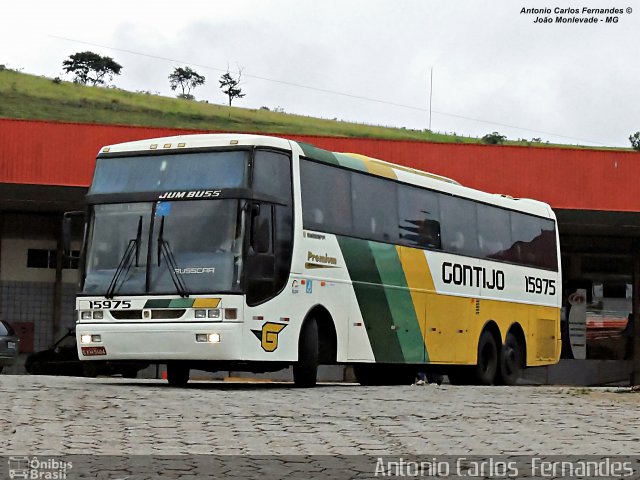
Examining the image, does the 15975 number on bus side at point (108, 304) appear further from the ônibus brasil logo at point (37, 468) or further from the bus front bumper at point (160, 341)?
the ônibus brasil logo at point (37, 468)

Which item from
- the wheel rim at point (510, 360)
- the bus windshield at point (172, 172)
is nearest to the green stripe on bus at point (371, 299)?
the bus windshield at point (172, 172)

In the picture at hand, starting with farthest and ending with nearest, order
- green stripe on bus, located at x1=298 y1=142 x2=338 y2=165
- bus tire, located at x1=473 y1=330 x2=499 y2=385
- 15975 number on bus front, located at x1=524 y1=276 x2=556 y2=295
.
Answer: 1. 15975 number on bus front, located at x1=524 y1=276 x2=556 y2=295
2. bus tire, located at x1=473 y1=330 x2=499 y2=385
3. green stripe on bus, located at x1=298 y1=142 x2=338 y2=165

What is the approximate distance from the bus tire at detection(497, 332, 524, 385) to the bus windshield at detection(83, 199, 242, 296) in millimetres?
8660

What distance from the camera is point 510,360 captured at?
79.7 ft

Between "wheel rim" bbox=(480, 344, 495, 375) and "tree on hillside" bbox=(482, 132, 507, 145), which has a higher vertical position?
"tree on hillside" bbox=(482, 132, 507, 145)

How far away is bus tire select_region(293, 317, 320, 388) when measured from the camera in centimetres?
1783

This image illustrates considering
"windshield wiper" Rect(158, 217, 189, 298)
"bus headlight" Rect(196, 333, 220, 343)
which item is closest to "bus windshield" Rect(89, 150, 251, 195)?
"windshield wiper" Rect(158, 217, 189, 298)

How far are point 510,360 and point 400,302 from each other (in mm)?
4595

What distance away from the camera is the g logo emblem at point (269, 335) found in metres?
16.9

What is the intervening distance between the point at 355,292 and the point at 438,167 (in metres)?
15.0

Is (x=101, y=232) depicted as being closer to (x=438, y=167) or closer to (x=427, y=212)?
(x=427, y=212)

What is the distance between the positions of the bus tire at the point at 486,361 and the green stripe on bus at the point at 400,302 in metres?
2.26

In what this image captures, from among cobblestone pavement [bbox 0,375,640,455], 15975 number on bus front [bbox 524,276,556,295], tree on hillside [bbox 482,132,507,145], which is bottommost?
cobblestone pavement [bbox 0,375,640,455]

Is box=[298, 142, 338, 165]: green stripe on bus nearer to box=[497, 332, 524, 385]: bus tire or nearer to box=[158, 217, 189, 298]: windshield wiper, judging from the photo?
box=[158, 217, 189, 298]: windshield wiper
